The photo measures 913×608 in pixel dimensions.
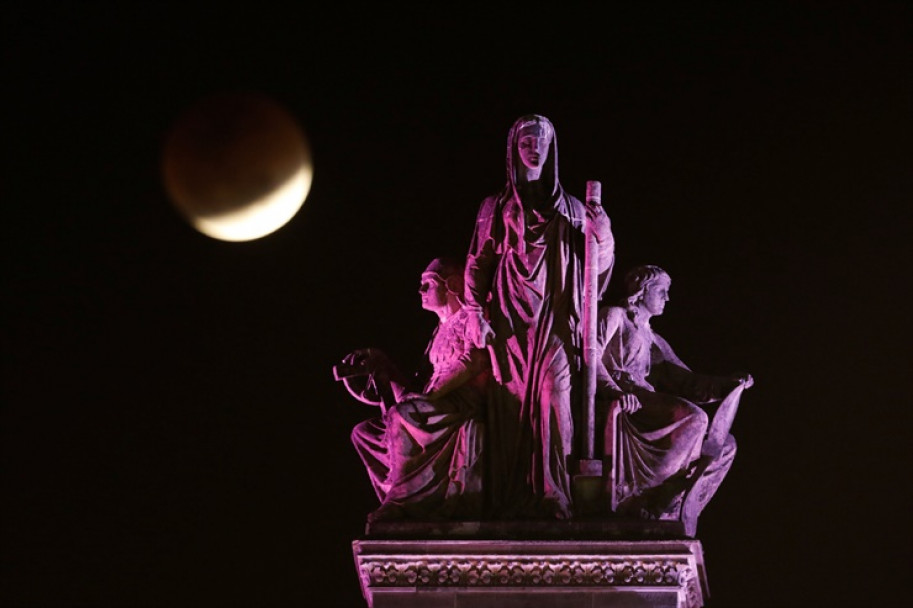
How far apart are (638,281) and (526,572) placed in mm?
3131

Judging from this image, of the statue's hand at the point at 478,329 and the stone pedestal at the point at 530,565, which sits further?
the statue's hand at the point at 478,329

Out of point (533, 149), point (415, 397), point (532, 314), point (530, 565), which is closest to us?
point (530, 565)

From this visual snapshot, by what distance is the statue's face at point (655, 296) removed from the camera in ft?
86.0

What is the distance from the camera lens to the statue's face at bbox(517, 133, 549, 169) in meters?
25.6

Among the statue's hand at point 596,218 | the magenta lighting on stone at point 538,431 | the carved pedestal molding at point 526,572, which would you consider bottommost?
the carved pedestal molding at point 526,572

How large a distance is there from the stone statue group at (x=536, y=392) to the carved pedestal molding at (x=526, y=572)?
386 millimetres

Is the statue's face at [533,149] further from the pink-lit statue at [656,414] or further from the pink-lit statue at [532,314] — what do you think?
the pink-lit statue at [656,414]

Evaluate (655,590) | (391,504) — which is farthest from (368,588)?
(655,590)

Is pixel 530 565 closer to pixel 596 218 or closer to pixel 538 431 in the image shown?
pixel 538 431

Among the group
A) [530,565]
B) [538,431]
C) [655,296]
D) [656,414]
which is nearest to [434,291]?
[538,431]

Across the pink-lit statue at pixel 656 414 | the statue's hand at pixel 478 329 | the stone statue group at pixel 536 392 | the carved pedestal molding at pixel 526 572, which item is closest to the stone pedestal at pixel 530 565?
the carved pedestal molding at pixel 526 572

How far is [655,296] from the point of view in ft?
86.1

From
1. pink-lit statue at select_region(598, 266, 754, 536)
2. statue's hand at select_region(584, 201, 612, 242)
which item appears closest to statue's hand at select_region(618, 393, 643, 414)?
pink-lit statue at select_region(598, 266, 754, 536)

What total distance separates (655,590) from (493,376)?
91.2 inches
